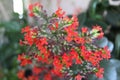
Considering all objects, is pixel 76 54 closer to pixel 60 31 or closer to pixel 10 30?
pixel 60 31

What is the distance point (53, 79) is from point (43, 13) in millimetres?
353

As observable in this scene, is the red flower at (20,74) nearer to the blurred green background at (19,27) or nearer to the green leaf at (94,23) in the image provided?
the blurred green background at (19,27)

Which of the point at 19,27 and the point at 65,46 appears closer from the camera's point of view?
the point at 65,46

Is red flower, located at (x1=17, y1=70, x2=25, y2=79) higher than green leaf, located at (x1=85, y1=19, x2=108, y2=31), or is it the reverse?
green leaf, located at (x1=85, y1=19, x2=108, y2=31)

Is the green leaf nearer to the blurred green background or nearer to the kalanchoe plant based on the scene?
the blurred green background

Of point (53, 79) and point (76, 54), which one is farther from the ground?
point (76, 54)

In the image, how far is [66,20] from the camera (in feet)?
2.73

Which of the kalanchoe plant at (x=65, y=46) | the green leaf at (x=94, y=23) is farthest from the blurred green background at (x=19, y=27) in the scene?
the kalanchoe plant at (x=65, y=46)

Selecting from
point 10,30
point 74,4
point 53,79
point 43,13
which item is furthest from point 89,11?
point 43,13

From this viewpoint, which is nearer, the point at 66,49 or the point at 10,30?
the point at 66,49

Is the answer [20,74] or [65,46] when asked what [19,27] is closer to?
[20,74]

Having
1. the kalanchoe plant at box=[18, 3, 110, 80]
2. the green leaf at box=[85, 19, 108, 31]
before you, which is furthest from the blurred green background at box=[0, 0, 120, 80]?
the kalanchoe plant at box=[18, 3, 110, 80]

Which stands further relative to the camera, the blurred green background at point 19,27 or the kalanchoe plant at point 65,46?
the blurred green background at point 19,27

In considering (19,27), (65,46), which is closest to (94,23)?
(19,27)
